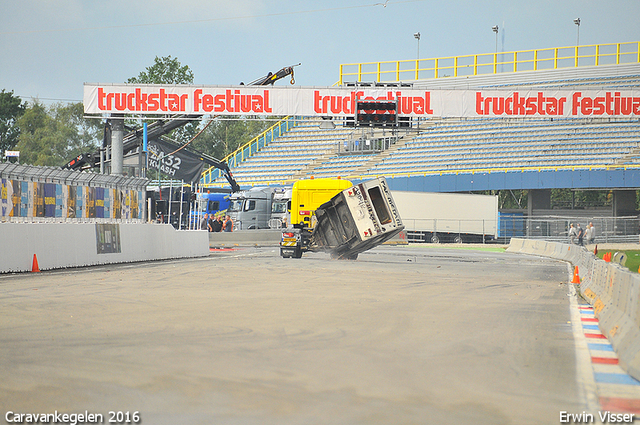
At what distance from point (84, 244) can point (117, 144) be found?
11.5m

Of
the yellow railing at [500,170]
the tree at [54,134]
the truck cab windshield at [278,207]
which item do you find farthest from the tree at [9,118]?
the truck cab windshield at [278,207]

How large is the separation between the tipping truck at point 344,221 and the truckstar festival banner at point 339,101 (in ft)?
25.7

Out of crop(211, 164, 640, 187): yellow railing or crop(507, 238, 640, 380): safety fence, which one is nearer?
crop(507, 238, 640, 380): safety fence

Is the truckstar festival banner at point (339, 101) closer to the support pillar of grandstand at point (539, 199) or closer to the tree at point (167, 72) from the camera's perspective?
the support pillar of grandstand at point (539, 199)

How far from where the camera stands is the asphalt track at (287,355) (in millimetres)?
5098

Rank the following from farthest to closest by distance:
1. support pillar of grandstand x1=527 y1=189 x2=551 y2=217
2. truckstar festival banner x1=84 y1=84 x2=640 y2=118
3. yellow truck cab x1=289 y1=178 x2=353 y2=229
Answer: support pillar of grandstand x1=527 y1=189 x2=551 y2=217 < truckstar festival banner x1=84 y1=84 x2=640 y2=118 < yellow truck cab x1=289 y1=178 x2=353 y2=229

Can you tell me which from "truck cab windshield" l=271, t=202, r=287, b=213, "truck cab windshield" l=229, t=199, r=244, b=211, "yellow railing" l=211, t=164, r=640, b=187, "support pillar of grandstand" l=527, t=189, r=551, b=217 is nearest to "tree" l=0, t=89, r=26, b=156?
"yellow railing" l=211, t=164, r=640, b=187

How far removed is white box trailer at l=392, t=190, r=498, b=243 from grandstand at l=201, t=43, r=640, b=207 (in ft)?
9.03

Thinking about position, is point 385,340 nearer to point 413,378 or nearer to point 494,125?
point 413,378

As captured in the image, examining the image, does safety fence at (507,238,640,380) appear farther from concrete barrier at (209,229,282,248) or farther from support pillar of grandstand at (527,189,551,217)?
support pillar of grandstand at (527,189,551,217)

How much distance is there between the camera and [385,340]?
8.09 m

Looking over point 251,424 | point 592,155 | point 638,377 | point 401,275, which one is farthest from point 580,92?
point 251,424

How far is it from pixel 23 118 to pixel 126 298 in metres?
89.4

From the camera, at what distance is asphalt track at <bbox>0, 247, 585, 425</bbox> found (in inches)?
201
